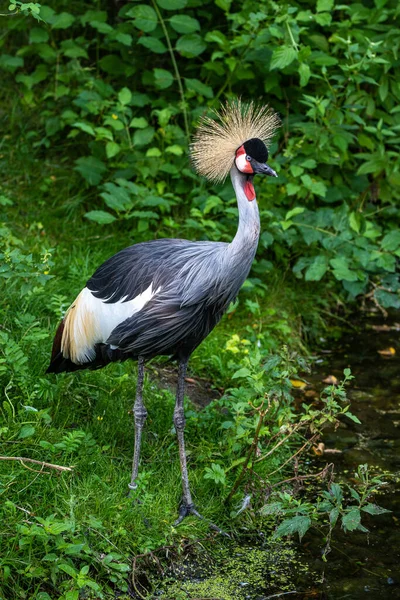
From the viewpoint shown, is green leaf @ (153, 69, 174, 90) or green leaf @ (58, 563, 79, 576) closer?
green leaf @ (58, 563, 79, 576)

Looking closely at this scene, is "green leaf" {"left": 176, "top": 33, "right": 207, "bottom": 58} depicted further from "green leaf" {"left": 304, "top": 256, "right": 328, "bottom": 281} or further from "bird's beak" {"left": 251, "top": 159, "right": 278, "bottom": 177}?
"bird's beak" {"left": 251, "top": 159, "right": 278, "bottom": 177}

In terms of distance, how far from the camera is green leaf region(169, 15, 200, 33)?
19.0 ft

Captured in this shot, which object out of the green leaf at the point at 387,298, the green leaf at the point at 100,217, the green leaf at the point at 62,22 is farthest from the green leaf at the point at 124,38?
the green leaf at the point at 387,298

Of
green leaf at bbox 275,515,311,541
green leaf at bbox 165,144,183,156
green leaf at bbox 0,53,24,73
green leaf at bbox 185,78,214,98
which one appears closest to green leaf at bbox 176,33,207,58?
green leaf at bbox 185,78,214,98

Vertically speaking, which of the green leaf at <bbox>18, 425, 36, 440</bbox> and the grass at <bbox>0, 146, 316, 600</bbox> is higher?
the green leaf at <bbox>18, 425, 36, 440</bbox>

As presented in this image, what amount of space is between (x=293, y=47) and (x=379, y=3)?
0.76 metres

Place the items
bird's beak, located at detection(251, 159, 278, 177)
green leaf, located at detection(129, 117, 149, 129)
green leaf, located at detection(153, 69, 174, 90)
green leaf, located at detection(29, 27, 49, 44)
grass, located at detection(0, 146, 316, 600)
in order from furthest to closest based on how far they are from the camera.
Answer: green leaf, located at detection(29, 27, 49, 44), green leaf, located at detection(153, 69, 174, 90), green leaf, located at detection(129, 117, 149, 129), bird's beak, located at detection(251, 159, 278, 177), grass, located at detection(0, 146, 316, 600)

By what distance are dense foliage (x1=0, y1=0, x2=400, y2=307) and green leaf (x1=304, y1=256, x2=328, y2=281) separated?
0.04 ft

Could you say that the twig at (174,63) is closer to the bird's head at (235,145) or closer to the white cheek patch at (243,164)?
the bird's head at (235,145)

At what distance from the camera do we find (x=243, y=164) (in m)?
3.74

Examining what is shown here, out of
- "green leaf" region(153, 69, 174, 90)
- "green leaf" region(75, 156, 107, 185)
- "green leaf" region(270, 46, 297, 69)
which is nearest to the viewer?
"green leaf" region(270, 46, 297, 69)

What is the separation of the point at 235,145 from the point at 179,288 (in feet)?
2.11

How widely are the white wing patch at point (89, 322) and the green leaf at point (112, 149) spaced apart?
1.77 meters

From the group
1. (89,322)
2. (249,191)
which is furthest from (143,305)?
(249,191)
